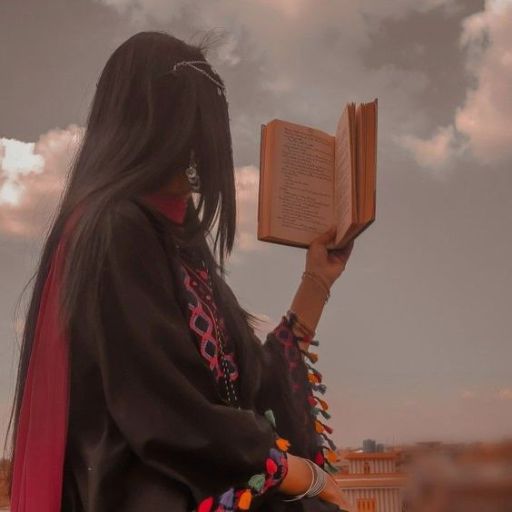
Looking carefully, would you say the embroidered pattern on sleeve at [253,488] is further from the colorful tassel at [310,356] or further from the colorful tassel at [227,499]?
the colorful tassel at [310,356]

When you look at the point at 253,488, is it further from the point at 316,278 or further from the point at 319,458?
the point at 316,278

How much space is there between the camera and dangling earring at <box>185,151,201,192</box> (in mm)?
938

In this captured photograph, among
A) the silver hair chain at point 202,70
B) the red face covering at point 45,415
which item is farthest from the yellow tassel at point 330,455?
the silver hair chain at point 202,70

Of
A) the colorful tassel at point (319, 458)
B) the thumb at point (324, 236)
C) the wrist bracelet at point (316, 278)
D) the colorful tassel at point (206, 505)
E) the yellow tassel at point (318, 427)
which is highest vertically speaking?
the thumb at point (324, 236)

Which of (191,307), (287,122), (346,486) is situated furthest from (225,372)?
(346,486)

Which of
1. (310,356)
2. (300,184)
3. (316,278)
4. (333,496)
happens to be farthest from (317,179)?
(333,496)

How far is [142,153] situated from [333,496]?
0.50 m

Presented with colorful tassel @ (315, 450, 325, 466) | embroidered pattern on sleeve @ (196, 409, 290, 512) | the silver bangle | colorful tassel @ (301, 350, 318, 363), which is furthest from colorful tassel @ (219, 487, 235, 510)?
colorful tassel @ (301, 350, 318, 363)

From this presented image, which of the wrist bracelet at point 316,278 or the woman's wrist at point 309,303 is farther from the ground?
the wrist bracelet at point 316,278

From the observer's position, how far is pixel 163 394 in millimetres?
765

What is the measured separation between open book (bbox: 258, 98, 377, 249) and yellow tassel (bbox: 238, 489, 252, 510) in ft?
1.58

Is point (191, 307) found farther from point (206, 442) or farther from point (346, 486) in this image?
point (346, 486)

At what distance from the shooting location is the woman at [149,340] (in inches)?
30.0

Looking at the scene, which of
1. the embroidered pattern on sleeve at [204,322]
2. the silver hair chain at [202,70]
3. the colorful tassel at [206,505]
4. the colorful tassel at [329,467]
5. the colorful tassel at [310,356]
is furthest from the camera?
the colorful tassel at [310,356]
